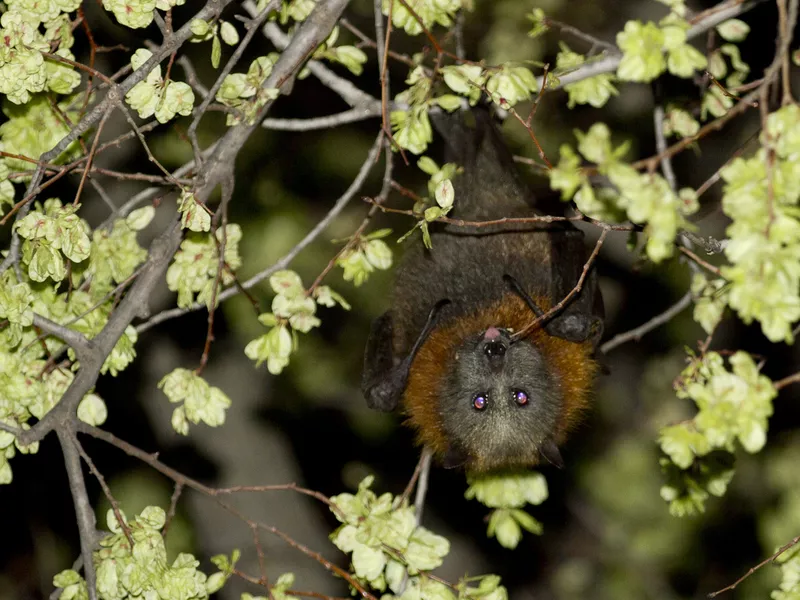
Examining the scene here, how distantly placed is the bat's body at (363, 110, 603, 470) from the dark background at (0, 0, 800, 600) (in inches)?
94.4

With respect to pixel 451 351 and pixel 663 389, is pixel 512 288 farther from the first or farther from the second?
pixel 663 389

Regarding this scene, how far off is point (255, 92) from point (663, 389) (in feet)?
20.5

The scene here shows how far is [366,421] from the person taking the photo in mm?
9109

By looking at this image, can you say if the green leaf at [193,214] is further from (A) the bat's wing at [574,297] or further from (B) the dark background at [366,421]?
(B) the dark background at [366,421]

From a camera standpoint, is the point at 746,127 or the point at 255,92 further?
the point at 746,127

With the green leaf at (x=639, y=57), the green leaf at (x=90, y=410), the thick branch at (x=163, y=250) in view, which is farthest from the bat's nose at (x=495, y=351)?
the green leaf at (x=639, y=57)

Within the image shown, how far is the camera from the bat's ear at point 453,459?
4.90m

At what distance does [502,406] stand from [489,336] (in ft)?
1.43

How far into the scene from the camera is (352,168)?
8.73 metres

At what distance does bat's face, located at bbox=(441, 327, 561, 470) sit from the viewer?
16.5ft

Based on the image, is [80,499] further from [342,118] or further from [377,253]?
[342,118]

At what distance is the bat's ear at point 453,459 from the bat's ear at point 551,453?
0.43 m

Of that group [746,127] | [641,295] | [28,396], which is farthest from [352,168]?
[28,396]

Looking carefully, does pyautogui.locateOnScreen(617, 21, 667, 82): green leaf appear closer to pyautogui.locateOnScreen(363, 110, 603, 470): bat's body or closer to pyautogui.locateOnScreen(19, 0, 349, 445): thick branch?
pyautogui.locateOnScreen(19, 0, 349, 445): thick branch
